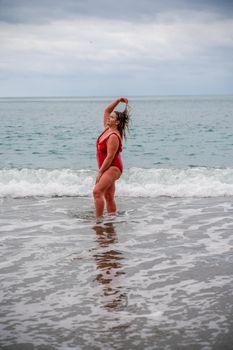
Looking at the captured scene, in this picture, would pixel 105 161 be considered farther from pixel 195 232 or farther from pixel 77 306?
pixel 77 306

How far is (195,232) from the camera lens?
25.2 feet

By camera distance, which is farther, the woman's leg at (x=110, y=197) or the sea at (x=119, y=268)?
the woman's leg at (x=110, y=197)

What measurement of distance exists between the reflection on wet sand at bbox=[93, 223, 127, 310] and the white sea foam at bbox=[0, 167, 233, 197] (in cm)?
430

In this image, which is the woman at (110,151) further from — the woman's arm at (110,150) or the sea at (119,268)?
the sea at (119,268)

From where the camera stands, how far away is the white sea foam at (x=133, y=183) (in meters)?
11.9

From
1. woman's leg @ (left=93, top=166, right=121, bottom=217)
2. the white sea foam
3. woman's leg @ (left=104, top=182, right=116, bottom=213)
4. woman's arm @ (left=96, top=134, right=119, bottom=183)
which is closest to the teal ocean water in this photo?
the white sea foam

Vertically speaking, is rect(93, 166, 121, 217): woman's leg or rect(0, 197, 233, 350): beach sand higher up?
rect(93, 166, 121, 217): woman's leg

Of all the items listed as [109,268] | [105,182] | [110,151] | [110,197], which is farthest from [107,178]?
[109,268]

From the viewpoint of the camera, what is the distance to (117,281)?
5.27 meters

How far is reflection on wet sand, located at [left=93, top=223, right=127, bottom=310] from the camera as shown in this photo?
4.71 meters

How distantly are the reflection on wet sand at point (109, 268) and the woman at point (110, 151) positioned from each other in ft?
2.90

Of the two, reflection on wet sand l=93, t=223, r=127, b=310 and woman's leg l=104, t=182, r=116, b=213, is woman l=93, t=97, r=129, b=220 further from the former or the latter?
reflection on wet sand l=93, t=223, r=127, b=310

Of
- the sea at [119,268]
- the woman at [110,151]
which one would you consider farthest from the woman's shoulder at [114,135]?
the sea at [119,268]

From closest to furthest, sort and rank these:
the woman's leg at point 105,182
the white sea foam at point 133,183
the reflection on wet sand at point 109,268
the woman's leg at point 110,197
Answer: the reflection on wet sand at point 109,268 < the woman's leg at point 105,182 < the woman's leg at point 110,197 < the white sea foam at point 133,183
